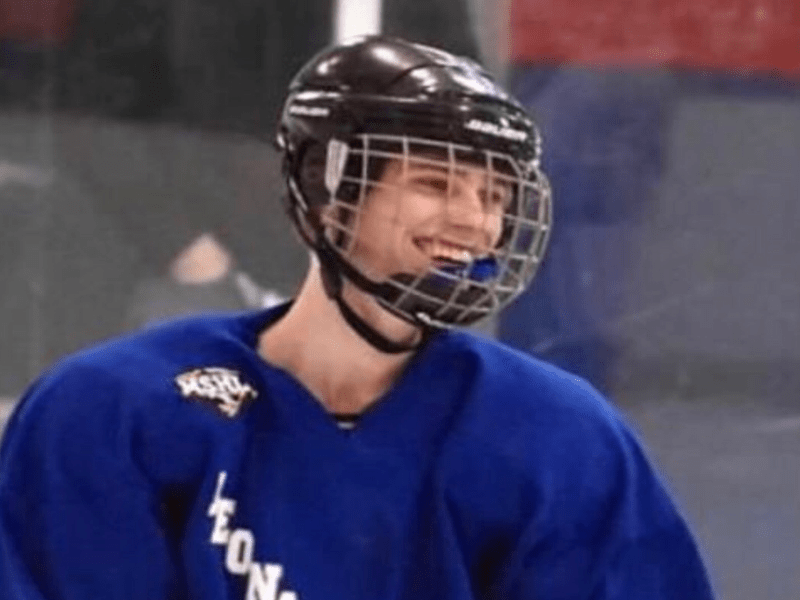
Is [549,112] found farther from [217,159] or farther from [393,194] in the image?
[393,194]

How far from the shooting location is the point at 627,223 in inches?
95.8

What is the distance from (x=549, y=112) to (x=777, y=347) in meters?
0.31

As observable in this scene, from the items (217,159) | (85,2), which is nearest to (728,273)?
(217,159)

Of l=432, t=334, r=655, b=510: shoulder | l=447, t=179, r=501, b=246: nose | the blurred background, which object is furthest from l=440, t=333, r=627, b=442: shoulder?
the blurred background

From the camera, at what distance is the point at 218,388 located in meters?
1.41

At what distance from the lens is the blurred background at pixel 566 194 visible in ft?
7.82

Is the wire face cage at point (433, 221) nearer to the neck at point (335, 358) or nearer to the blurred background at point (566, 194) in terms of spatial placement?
the neck at point (335, 358)

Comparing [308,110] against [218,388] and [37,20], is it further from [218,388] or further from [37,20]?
[37,20]

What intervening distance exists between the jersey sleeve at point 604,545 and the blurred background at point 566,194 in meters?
0.92

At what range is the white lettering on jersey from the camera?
4.48 feet

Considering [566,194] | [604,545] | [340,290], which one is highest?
[340,290]

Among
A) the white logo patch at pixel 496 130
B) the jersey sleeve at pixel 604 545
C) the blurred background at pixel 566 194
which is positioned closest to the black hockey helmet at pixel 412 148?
the white logo patch at pixel 496 130

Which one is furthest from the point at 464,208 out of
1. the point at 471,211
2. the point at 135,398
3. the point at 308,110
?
the point at 135,398

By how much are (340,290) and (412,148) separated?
93 mm
